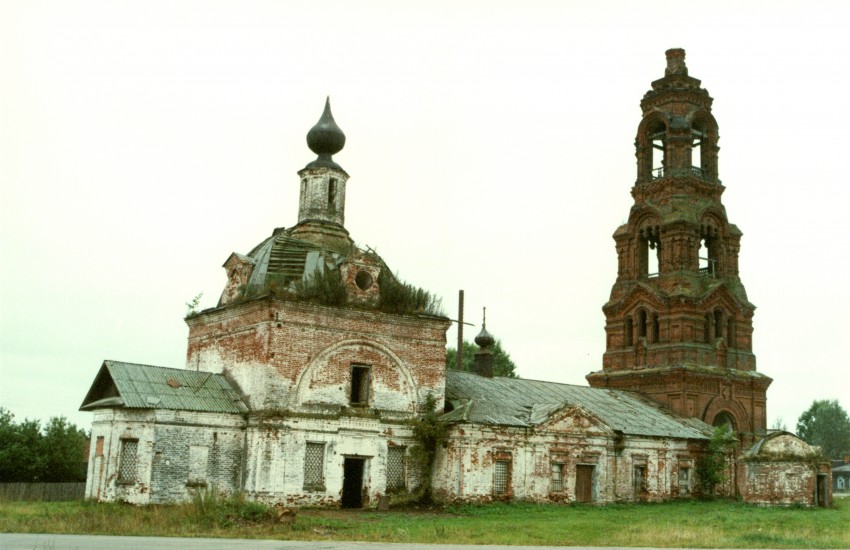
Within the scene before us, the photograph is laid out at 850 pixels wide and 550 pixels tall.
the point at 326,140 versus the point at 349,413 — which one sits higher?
the point at 326,140

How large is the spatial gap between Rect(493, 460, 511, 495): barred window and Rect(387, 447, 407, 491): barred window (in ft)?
9.21

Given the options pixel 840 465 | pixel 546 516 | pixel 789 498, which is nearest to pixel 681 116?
pixel 789 498

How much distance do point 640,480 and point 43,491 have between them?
1892 centimetres

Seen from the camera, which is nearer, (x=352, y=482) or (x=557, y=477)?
(x=352, y=482)

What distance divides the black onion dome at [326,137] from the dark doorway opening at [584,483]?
41.3ft

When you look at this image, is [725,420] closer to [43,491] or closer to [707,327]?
[707,327]

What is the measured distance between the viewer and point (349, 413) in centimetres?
2509

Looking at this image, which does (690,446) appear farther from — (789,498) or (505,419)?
(505,419)

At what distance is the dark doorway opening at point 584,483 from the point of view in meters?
28.9

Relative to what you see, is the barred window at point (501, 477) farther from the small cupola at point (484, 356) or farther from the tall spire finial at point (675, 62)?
the tall spire finial at point (675, 62)

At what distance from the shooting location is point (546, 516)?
24125mm

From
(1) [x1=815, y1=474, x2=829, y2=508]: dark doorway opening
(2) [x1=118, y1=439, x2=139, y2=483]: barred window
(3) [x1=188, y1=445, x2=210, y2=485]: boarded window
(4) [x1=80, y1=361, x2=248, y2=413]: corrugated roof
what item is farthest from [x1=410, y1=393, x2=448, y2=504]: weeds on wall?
(1) [x1=815, y1=474, x2=829, y2=508]: dark doorway opening

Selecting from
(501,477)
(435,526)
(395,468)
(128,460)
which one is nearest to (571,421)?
(501,477)

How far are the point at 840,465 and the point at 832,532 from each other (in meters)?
59.3
